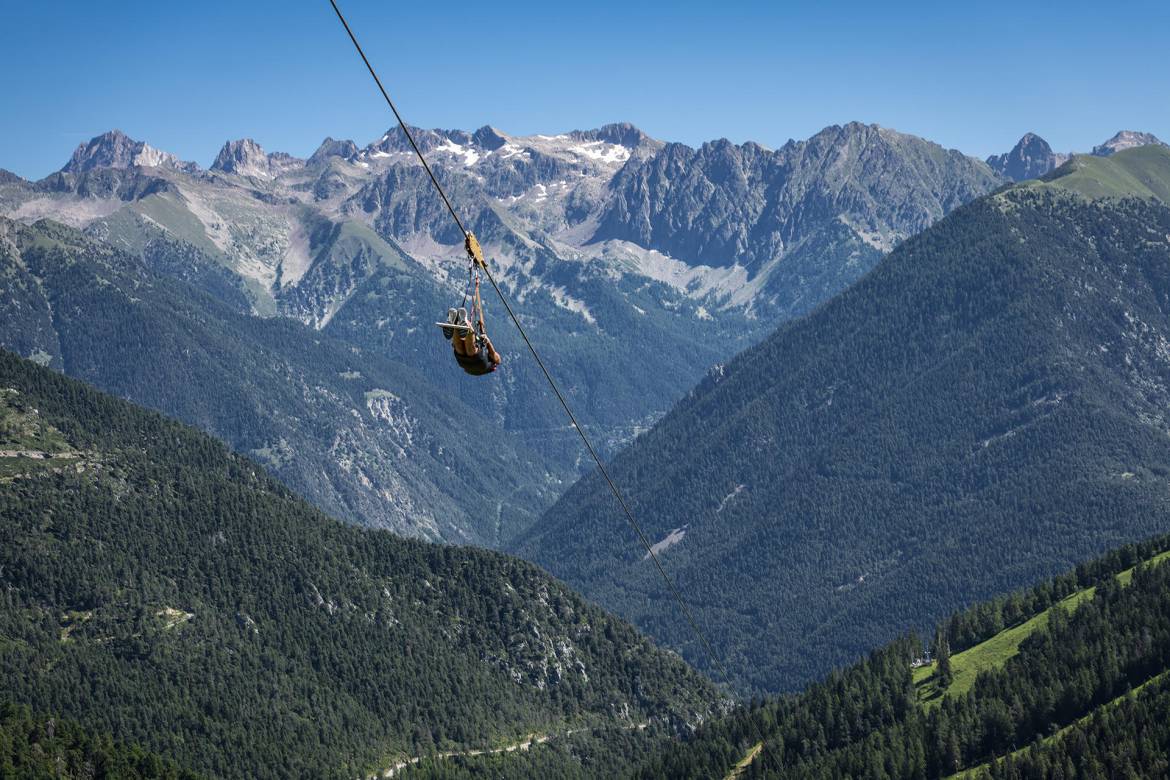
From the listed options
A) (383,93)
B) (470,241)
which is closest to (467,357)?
(470,241)

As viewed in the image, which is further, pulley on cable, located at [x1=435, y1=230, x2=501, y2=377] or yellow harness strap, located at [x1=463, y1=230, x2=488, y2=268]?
pulley on cable, located at [x1=435, y1=230, x2=501, y2=377]

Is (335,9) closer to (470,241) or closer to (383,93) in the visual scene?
(383,93)

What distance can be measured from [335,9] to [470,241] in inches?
807

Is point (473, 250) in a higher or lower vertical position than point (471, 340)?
higher

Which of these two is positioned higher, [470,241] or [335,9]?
[335,9]

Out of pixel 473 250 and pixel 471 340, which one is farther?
pixel 471 340

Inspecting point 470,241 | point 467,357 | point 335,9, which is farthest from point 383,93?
point 467,357

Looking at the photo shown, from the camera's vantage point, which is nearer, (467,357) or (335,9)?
(335,9)

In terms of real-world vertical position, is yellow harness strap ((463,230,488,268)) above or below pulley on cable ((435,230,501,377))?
above

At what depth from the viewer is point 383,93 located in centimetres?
9956

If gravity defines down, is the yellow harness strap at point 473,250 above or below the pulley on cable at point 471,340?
above

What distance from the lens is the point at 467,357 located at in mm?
115062

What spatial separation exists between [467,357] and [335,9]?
92.0ft

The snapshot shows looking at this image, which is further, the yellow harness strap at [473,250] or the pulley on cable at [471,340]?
the pulley on cable at [471,340]
